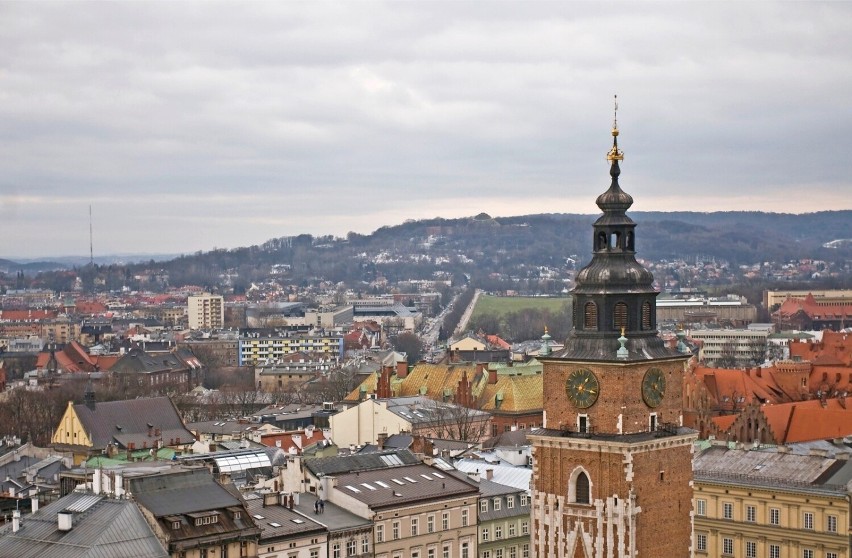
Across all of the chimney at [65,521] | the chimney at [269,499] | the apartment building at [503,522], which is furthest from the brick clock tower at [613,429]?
the apartment building at [503,522]

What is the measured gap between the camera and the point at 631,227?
188 ft

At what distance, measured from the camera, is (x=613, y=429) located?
55.3m

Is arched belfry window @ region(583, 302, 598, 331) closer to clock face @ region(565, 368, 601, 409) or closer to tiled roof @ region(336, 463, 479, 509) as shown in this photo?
clock face @ region(565, 368, 601, 409)

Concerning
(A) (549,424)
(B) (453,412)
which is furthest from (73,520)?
A: (B) (453,412)

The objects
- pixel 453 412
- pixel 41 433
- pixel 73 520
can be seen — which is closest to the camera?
pixel 73 520

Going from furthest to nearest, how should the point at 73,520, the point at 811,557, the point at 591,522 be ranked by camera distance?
the point at 811,557
the point at 73,520
the point at 591,522

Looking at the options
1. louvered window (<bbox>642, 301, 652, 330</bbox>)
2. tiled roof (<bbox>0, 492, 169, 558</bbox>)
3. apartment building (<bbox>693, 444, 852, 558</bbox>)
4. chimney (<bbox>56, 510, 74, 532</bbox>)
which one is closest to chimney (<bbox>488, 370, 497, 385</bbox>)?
apartment building (<bbox>693, 444, 852, 558</bbox>)

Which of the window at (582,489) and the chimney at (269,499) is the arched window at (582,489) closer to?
the window at (582,489)

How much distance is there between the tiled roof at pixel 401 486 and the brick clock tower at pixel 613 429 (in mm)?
26370

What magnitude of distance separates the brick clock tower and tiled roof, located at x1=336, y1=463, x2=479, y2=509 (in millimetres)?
26370

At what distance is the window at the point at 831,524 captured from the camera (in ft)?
270

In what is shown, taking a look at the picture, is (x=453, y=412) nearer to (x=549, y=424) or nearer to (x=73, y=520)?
(x=73, y=520)

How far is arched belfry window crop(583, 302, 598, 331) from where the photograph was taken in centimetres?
5631

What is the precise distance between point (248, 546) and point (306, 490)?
10968 millimetres
